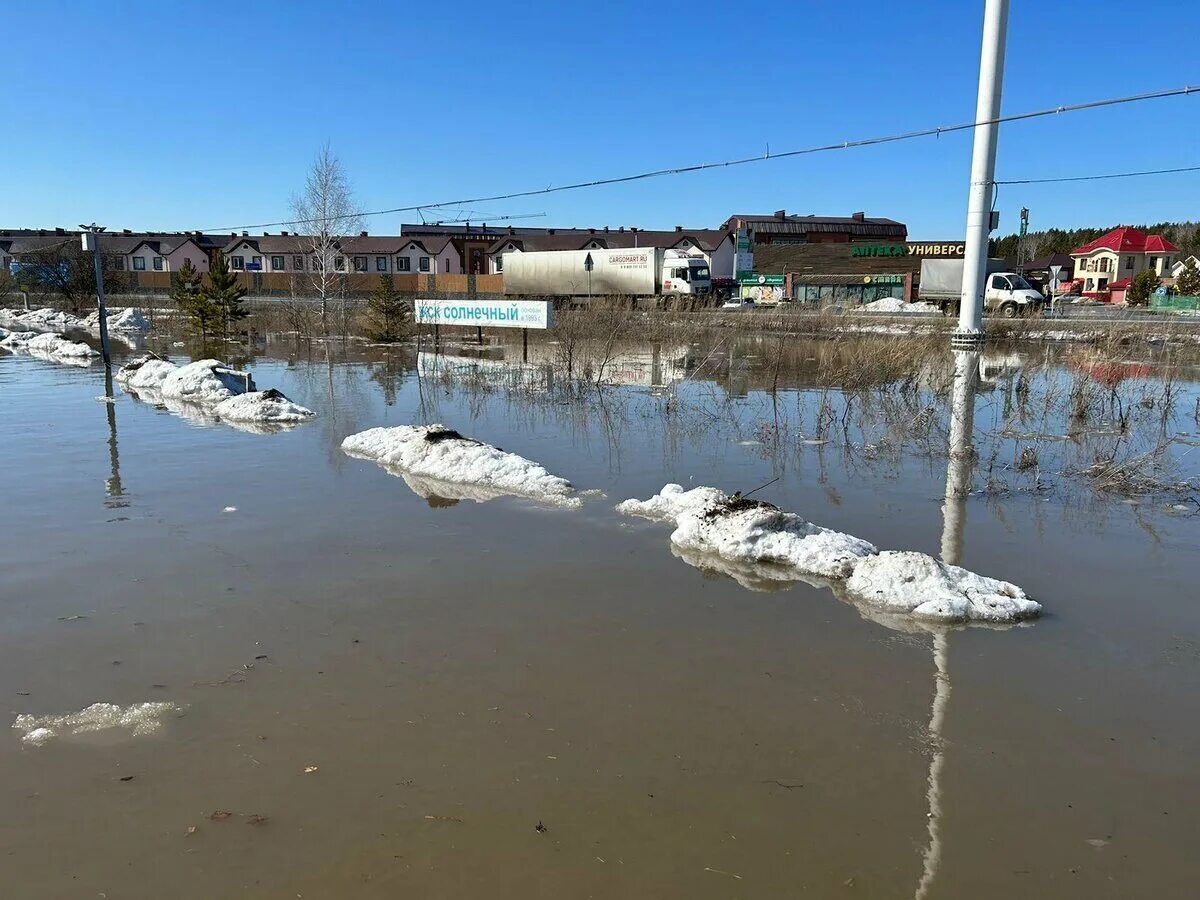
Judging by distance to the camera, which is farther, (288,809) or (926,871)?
(288,809)

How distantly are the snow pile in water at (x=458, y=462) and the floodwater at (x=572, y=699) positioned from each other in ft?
1.61

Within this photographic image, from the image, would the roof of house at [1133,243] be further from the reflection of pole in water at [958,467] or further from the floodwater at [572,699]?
the floodwater at [572,699]

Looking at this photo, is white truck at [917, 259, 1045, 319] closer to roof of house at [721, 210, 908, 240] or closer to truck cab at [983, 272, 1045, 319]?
truck cab at [983, 272, 1045, 319]

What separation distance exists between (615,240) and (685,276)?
117 feet

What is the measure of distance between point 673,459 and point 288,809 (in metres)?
7.79

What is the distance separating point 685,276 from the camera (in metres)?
47.7

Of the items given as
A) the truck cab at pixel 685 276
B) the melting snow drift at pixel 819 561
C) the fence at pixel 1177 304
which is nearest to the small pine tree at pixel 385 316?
the truck cab at pixel 685 276

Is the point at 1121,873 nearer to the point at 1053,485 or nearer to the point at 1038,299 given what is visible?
the point at 1053,485

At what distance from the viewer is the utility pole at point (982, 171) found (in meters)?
23.9

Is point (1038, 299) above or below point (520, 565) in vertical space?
above

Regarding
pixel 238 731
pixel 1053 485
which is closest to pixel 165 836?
pixel 238 731

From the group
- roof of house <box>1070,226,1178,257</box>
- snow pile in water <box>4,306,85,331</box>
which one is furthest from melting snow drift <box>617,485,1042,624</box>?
roof of house <box>1070,226,1178,257</box>

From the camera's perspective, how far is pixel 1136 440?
12289 millimetres

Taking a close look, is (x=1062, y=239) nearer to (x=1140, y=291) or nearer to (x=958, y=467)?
(x=1140, y=291)
